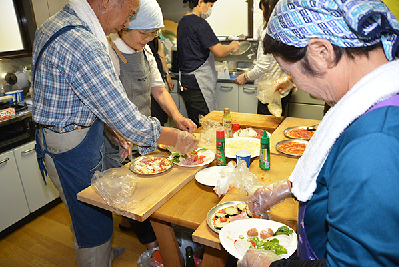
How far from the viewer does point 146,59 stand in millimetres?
2387

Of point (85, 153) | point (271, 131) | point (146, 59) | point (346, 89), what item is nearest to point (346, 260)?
point (346, 89)

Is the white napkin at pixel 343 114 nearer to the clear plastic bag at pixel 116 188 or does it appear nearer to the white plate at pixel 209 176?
the white plate at pixel 209 176

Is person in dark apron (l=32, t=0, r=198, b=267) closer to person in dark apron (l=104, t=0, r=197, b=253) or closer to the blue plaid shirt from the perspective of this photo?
the blue plaid shirt

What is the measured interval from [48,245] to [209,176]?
1792mm

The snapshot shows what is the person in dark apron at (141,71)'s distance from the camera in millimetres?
1983

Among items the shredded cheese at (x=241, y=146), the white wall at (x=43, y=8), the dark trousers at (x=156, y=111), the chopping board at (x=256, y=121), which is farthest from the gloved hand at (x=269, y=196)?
the white wall at (x=43, y=8)

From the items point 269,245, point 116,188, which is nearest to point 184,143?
point 116,188

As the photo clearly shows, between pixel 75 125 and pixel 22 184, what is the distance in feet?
5.45

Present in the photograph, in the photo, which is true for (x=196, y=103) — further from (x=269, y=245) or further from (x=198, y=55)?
(x=269, y=245)

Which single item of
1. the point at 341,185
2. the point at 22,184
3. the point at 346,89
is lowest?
the point at 22,184

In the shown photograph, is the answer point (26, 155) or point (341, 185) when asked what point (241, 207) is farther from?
point (26, 155)

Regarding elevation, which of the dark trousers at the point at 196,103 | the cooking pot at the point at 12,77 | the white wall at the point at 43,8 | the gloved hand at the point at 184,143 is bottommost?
the dark trousers at the point at 196,103

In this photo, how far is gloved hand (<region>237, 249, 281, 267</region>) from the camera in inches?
36.9

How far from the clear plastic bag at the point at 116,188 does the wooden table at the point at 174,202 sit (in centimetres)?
3
